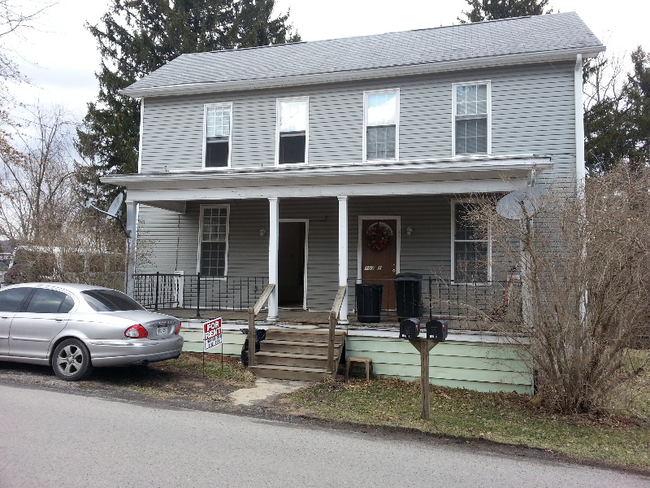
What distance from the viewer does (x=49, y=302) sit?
7.67 m

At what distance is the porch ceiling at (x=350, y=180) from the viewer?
9.23 m

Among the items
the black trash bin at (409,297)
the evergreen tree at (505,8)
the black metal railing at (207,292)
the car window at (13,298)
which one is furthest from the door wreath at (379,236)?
the evergreen tree at (505,8)

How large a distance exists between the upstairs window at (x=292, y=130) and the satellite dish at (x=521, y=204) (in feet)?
20.8

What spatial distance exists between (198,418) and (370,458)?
2.23 m

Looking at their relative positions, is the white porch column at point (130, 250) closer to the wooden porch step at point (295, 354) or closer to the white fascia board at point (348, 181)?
the white fascia board at point (348, 181)

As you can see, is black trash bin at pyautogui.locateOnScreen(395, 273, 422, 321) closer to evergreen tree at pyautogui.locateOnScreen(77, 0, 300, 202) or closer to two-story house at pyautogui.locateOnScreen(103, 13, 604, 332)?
two-story house at pyautogui.locateOnScreen(103, 13, 604, 332)

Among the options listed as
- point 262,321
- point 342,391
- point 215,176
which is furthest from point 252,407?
point 215,176

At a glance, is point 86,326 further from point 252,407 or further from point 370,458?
point 370,458

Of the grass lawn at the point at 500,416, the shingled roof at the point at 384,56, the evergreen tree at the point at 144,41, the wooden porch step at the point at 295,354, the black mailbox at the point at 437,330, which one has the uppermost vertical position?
the evergreen tree at the point at 144,41

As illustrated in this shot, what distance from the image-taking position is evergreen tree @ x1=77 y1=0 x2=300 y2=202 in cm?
2509

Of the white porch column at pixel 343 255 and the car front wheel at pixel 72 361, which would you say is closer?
the car front wheel at pixel 72 361

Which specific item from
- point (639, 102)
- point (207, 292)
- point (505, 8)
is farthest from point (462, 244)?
point (505, 8)

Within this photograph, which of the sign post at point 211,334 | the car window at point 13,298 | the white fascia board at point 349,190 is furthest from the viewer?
the white fascia board at point 349,190

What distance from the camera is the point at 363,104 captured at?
12188 millimetres
